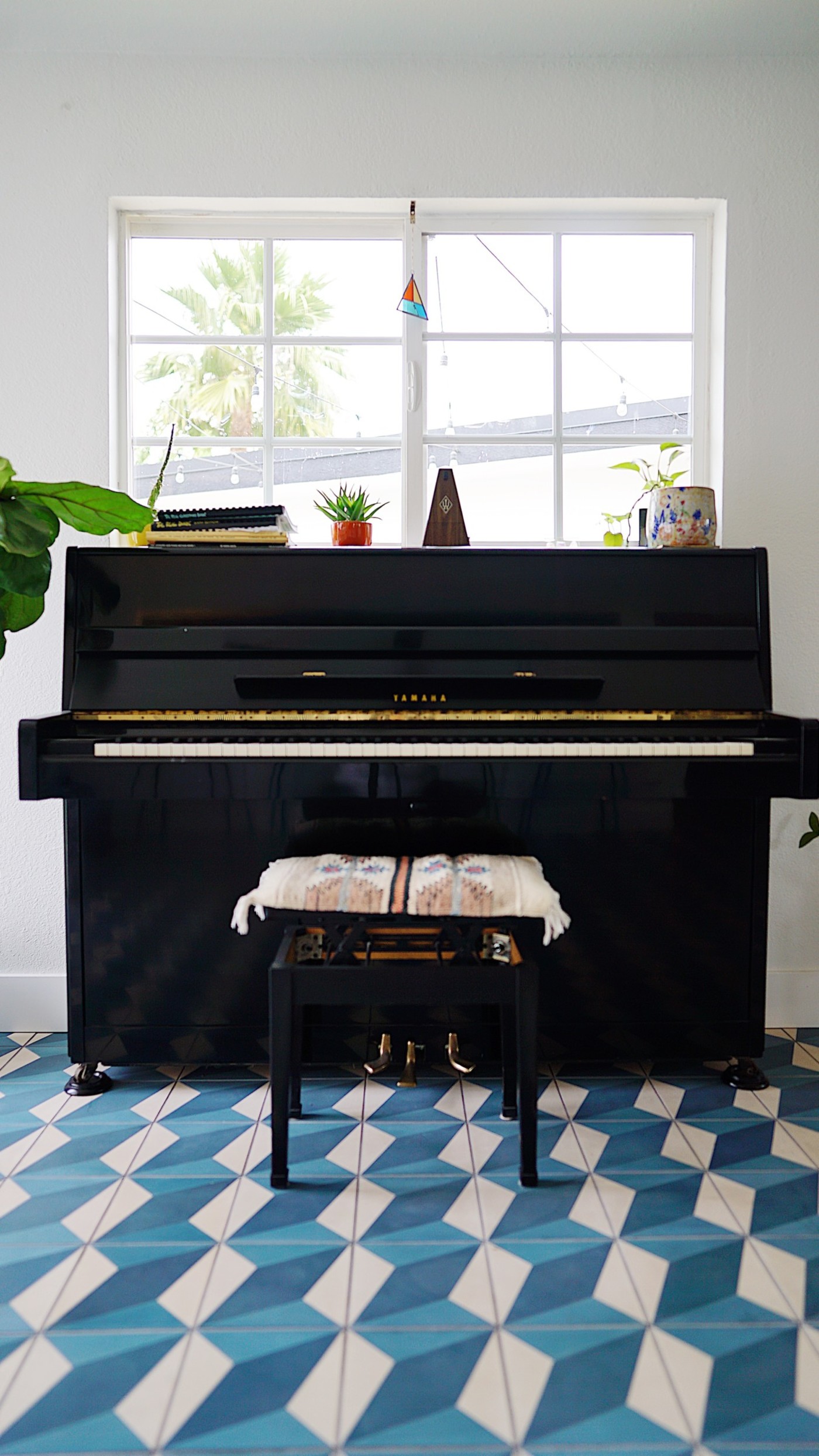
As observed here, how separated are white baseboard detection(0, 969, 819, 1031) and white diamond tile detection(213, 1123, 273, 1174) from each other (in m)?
0.86

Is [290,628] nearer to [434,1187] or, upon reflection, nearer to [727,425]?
[434,1187]

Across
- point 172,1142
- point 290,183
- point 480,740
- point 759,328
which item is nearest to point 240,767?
point 480,740

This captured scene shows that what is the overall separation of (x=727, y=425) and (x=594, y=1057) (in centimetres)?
174

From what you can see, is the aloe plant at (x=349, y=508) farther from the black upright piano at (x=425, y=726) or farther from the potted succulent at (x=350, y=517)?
the black upright piano at (x=425, y=726)

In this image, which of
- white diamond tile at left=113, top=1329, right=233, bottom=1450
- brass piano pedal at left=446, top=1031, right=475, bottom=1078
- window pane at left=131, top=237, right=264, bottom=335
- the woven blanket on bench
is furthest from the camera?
window pane at left=131, top=237, right=264, bottom=335

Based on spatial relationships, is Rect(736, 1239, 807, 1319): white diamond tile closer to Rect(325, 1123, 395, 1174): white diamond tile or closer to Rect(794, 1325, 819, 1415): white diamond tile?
Rect(794, 1325, 819, 1415): white diamond tile

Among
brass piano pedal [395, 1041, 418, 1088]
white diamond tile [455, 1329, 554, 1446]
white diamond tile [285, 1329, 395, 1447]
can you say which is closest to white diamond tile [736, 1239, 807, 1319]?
white diamond tile [455, 1329, 554, 1446]

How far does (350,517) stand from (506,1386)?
193 cm

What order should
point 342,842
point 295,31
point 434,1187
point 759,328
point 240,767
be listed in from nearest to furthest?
1. point 434,1187
2. point 240,767
3. point 342,842
4. point 295,31
5. point 759,328

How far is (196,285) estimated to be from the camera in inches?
106

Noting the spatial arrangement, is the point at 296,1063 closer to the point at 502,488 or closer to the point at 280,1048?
the point at 280,1048

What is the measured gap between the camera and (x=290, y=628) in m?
2.14

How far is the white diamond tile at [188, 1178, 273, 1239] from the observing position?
1.66 meters

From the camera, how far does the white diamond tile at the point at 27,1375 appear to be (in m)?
1.26
